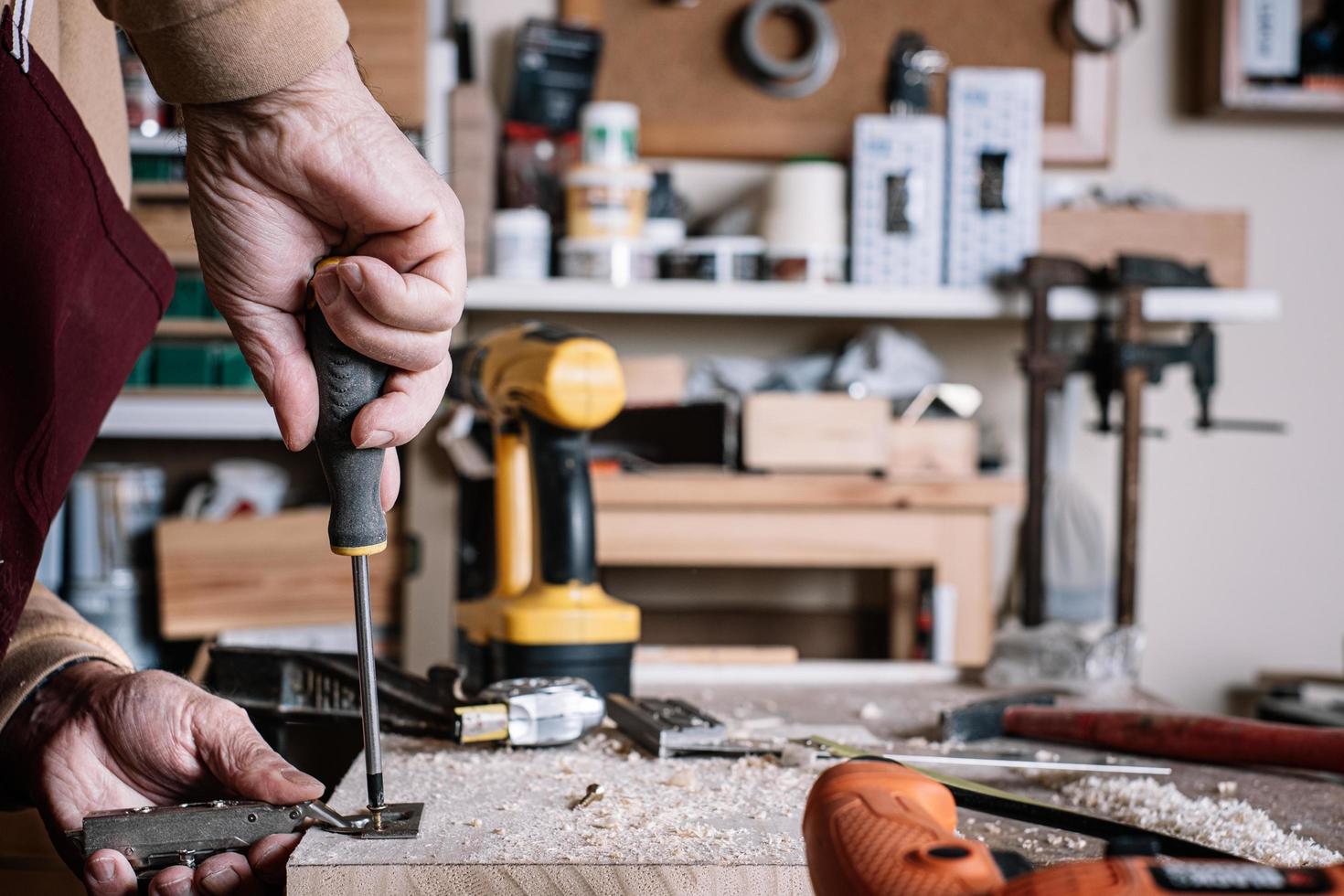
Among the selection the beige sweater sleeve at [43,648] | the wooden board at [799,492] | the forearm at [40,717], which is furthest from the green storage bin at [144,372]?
the forearm at [40,717]

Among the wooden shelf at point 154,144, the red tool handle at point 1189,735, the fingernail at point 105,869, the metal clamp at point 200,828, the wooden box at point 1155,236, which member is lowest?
the red tool handle at point 1189,735

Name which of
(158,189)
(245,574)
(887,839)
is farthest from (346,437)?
(158,189)

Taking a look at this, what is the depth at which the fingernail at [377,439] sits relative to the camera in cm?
63

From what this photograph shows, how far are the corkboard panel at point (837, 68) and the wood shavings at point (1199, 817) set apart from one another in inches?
57.1

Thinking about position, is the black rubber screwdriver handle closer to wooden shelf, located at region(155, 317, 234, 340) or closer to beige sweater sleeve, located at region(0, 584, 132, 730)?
beige sweater sleeve, located at region(0, 584, 132, 730)

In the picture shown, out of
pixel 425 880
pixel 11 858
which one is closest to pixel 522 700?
pixel 425 880

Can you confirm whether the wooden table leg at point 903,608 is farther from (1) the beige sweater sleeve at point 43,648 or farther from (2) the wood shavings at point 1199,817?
(1) the beige sweater sleeve at point 43,648

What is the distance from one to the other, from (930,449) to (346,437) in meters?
1.30

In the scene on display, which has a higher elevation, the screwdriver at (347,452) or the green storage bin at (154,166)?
the green storage bin at (154,166)

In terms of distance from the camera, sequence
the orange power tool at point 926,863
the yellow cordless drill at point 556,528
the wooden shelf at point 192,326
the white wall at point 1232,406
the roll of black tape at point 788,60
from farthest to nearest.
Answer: the white wall at point 1232,406 → the roll of black tape at point 788,60 → the wooden shelf at point 192,326 → the yellow cordless drill at point 556,528 → the orange power tool at point 926,863

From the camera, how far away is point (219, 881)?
64 centimetres

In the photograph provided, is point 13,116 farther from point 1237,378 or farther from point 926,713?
point 1237,378

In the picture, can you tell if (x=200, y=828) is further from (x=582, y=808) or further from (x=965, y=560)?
(x=965, y=560)

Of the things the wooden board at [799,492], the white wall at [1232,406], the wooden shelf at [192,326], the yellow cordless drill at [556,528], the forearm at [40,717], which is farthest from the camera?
the white wall at [1232,406]
